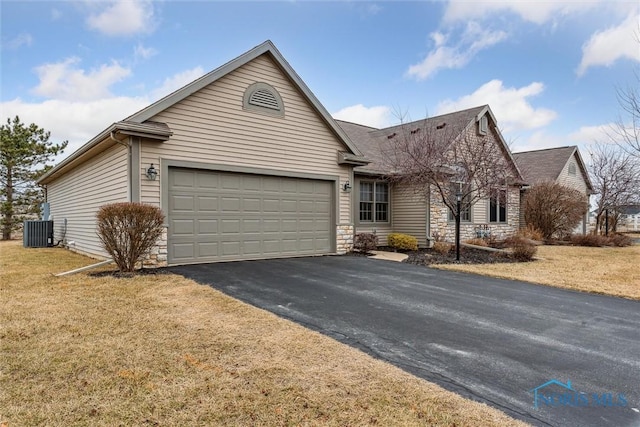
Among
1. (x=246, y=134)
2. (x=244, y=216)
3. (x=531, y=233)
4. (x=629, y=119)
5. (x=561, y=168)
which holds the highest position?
(x=561, y=168)

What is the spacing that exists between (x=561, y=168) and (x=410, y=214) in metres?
13.8

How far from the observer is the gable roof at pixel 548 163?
22617 mm

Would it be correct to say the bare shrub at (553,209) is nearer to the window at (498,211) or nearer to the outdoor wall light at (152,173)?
the window at (498,211)

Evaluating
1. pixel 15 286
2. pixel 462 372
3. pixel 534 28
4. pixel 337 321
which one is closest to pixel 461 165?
pixel 534 28

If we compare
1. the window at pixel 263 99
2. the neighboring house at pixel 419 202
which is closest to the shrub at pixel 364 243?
the neighboring house at pixel 419 202

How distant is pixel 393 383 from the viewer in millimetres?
3150

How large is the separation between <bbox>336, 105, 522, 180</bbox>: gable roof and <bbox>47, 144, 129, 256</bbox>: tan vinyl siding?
7.68 metres

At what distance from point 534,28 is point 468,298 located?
13.1 metres

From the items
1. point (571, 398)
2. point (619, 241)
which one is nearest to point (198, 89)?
point (571, 398)

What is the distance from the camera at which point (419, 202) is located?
14.7 meters

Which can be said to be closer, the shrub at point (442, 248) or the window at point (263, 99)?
the window at point (263, 99)

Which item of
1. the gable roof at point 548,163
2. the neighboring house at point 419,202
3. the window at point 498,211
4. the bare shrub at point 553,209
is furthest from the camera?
the gable roof at point 548,163

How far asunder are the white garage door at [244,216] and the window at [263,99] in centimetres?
188

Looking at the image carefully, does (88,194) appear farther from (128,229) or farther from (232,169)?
(128,229)
